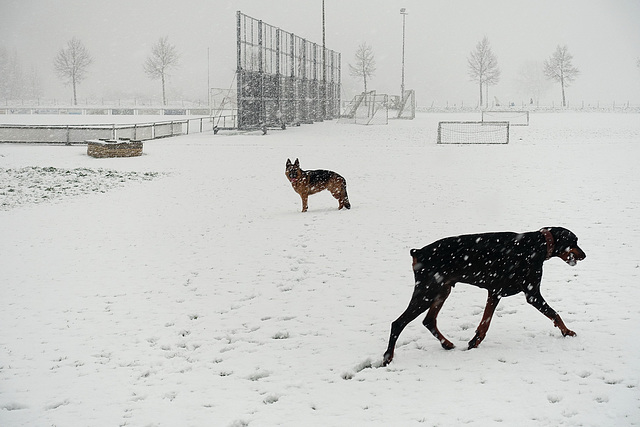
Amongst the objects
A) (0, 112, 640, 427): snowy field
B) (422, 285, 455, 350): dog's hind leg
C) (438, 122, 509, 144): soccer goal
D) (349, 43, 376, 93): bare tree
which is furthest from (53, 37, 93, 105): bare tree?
(422, 285, 455, 350): dog's hind leg

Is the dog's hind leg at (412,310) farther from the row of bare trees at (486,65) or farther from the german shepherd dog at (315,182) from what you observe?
the row of bare trees at (486,65)

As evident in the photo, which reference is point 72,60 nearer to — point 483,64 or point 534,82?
point 483,64

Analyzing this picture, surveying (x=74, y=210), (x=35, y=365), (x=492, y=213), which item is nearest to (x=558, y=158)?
(x=492, y=213)

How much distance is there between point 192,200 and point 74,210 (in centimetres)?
254

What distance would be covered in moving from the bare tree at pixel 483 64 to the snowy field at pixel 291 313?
3335 inches

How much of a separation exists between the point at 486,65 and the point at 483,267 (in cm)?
9635

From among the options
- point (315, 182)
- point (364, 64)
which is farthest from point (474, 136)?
point (364, 64)

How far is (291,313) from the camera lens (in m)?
6.84

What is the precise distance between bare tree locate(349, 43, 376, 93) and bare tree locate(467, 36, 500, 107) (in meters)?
15.2

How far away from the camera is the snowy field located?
185 inches

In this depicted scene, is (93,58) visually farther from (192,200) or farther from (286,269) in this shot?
(286,269)

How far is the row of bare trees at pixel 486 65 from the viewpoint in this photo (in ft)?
309

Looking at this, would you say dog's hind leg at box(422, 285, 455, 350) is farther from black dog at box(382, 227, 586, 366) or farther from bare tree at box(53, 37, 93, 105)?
bare tree at box(53, 37, 93, 105)

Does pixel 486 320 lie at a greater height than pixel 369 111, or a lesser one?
lesser
